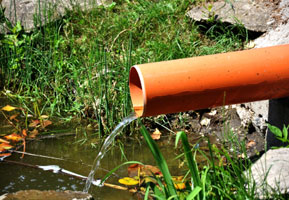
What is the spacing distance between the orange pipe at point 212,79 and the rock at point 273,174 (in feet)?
1.25

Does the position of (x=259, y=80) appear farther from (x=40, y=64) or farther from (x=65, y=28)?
(x=65, y=28)

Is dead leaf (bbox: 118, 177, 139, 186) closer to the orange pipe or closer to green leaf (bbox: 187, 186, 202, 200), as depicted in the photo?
the orange pipe

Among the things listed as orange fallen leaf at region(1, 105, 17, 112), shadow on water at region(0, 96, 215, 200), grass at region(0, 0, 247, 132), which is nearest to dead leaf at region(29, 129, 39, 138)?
shadow on water at region(0, 96, 215, 200)

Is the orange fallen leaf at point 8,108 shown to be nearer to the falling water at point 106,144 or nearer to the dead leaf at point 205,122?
the falling water at point 106,144

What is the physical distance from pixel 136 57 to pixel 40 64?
0.87 m

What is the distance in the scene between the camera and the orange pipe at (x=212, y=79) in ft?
8.77

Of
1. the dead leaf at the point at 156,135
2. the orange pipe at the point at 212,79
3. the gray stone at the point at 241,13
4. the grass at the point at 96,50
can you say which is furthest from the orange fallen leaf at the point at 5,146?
the gray stone at the point at 241,13

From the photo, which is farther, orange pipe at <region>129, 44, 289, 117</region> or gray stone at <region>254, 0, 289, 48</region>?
gray stone at <region>254, 0, 289, 48</region>

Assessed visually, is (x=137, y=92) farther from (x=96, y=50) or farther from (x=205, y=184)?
(x=96, y=50)

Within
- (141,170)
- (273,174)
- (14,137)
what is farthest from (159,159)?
(14,137)

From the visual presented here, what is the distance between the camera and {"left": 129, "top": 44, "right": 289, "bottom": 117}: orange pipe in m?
2.67

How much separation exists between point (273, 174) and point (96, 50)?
80.5 inches

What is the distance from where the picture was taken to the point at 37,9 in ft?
16.4

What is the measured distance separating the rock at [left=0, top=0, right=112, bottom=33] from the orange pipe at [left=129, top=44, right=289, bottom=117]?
2.14 metres
